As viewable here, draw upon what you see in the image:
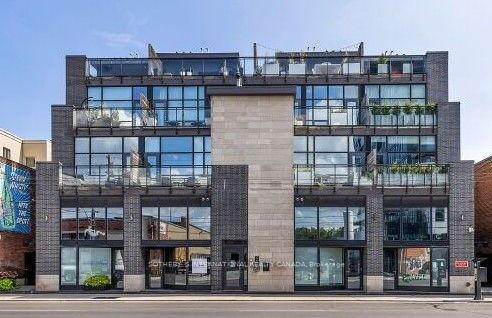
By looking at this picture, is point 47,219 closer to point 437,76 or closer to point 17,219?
point 17,219

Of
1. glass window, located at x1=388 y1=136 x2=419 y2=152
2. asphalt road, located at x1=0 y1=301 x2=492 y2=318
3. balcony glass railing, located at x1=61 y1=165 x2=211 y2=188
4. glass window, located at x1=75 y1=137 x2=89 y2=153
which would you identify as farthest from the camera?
glass window, located at x1=75 y1=137 x2=89 y2=153

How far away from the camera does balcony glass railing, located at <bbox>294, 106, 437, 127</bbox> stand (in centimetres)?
3384

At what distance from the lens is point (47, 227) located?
32281 millimetres

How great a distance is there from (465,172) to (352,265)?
27.6 ft

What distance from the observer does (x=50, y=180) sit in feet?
107

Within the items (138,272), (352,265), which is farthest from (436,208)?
(138,272)

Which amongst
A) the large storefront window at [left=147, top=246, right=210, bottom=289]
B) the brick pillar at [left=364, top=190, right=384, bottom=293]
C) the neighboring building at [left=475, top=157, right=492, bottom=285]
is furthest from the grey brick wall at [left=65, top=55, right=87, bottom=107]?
the neighboring building at [left=475, top=157, right=492, bottom=285]

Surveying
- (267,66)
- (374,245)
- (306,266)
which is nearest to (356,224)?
(374,245)

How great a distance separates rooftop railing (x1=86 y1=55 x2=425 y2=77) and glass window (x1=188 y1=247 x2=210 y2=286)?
37.0 ft

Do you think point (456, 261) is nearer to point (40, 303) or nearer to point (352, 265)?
point (352, 265)

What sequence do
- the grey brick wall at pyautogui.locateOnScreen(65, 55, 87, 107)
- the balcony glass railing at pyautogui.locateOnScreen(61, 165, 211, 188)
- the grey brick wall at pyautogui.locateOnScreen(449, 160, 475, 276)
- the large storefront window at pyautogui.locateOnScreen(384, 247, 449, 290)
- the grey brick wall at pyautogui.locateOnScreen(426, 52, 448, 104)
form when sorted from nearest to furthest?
1. the grey brick wall at pyautogui.locateOnScreen(449, 160, 475, 276)
2. the large storefront window at pyautogui.locateOnScreen(384, 247, 449, 290)
3. the balcony glass railing at pyautogui.locateOnScreen(61, 165, 211, 188)
4. the grey brick wall at pyautogui.locateOnScreen(426, 52, 448, 104)
5. the grey brick wall at pyautogui.locateOnScreen(65, 55, 87, 107)

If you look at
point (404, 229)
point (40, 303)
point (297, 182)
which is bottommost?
point (40, 303)

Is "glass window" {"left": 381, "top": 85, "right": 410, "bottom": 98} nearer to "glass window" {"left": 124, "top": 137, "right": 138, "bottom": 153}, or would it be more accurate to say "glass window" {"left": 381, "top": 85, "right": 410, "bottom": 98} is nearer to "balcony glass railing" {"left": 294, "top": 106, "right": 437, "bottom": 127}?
"balcony glass railing" {"left": 294, "top": 106, "right": 437, "bottom": 127}

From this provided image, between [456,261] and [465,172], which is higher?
[465,172]
